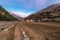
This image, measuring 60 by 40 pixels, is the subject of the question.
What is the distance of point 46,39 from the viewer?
21.5m

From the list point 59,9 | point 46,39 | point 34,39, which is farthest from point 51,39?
point 59,9

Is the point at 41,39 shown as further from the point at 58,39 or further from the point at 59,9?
the point at 59,9

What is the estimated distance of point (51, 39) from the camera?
21.2 m

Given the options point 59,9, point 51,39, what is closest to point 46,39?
point 51,39

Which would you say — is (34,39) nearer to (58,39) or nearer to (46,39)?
(46,39)

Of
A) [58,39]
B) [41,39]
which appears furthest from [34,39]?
[58,39]

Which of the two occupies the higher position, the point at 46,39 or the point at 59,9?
the point at 59,9

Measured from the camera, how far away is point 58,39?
2075 cm

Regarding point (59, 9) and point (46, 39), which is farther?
point (59, 9)

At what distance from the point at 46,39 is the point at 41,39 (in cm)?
71

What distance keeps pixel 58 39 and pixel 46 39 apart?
4.80 ft

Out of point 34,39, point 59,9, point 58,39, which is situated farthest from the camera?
point 59,9

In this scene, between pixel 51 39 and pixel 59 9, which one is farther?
pixel 59 9

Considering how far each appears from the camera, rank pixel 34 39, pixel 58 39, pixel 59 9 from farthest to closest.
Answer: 1. pixel 59 9
2. pixel 34 39
3. pixel 58 39
